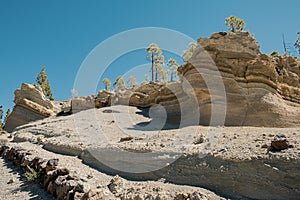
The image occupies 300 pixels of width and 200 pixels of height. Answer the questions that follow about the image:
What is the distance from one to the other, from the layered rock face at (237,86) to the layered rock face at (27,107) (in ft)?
55.9

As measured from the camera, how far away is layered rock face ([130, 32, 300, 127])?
11078 mm

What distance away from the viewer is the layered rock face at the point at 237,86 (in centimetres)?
1108

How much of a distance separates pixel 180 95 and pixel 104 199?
37.9ft

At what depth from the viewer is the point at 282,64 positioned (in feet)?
46.0

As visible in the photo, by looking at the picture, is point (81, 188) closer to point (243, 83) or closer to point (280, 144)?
point (280, 144)

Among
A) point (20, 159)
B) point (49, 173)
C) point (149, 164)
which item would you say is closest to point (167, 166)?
point (149, 164)

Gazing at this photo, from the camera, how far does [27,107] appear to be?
2369cm

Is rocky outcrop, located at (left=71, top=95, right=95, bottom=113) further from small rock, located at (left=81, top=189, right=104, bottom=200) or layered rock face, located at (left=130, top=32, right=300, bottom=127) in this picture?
small rock, located at (left=81, top=189, right=104, bottom=200)

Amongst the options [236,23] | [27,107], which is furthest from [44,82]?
[236,23]

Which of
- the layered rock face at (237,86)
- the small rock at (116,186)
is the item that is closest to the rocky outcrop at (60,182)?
the small rock at (116,186)

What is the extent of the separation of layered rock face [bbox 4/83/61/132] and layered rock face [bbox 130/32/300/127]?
17031mm

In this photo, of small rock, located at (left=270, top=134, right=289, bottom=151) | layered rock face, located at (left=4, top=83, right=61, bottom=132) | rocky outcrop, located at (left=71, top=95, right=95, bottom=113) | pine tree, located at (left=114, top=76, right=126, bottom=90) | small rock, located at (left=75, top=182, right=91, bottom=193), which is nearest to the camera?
small rock, located at (left=75, top=182, right=91, bottom=193)

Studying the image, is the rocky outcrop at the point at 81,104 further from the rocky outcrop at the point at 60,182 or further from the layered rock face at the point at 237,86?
the rocky outcrop at the point at 60,182

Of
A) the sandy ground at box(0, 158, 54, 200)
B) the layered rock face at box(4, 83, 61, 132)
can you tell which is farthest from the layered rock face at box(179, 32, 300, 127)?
the layered rock face at box(4, 83, 61, 132)
